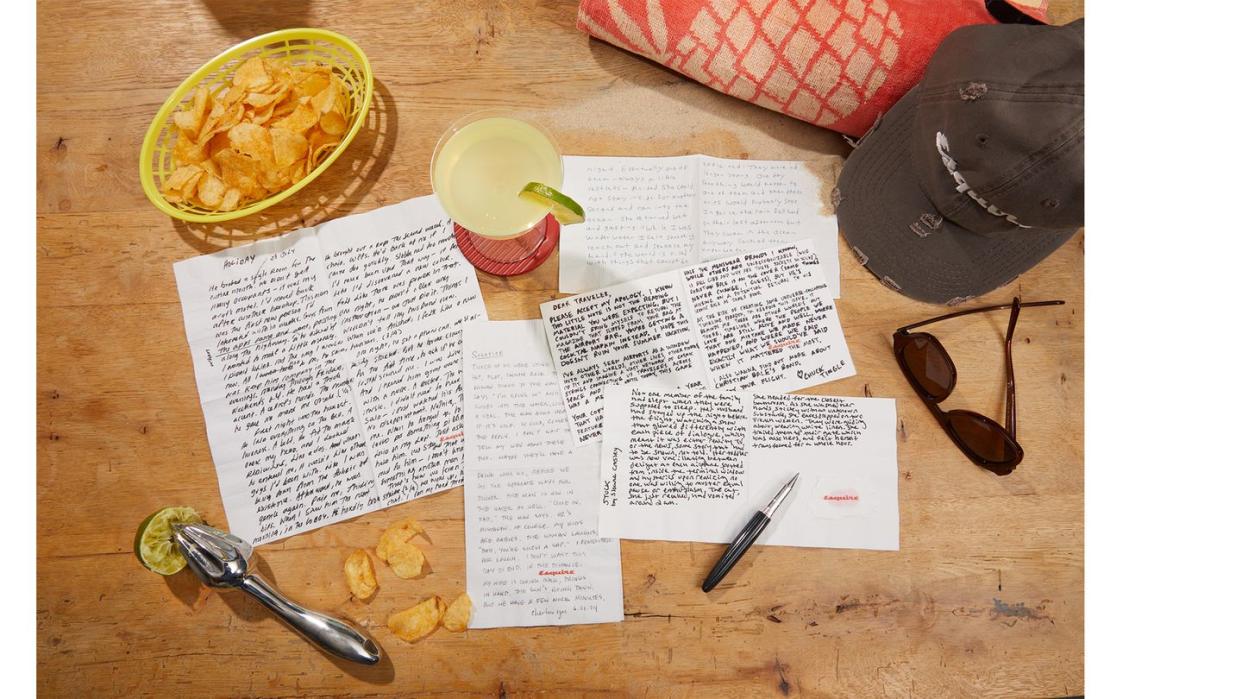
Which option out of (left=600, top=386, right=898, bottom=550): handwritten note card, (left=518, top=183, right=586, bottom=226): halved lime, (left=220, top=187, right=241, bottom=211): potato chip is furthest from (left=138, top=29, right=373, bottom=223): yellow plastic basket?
(left=600, top=386, right=898, bottom=550): handwritten note card

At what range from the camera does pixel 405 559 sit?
3.26 ft

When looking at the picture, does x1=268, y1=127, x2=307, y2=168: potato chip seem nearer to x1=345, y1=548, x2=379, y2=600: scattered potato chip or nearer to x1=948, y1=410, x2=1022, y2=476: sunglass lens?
x1=345, y1=548, x2=379, y2=600: scattered potato chip

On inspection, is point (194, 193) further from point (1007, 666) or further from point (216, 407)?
point (1007, 666)

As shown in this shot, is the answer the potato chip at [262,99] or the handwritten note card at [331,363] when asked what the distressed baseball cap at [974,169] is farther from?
the potato chip at [262,99]

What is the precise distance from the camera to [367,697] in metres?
1.00

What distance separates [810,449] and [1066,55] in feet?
1.85

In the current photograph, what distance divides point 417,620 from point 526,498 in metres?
0.22

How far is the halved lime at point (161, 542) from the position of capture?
0.96m

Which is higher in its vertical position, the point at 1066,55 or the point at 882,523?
the point at 1066,55

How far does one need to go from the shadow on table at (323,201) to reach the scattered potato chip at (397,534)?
45 centimetres

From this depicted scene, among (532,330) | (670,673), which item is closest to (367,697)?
(670,673)

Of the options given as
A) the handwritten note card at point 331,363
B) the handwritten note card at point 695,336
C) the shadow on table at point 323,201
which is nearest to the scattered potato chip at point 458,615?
the handwritten note card at point 331,363

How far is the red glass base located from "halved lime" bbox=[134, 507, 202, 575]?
0.53 m

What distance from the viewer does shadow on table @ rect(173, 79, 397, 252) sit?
1.04 meters
